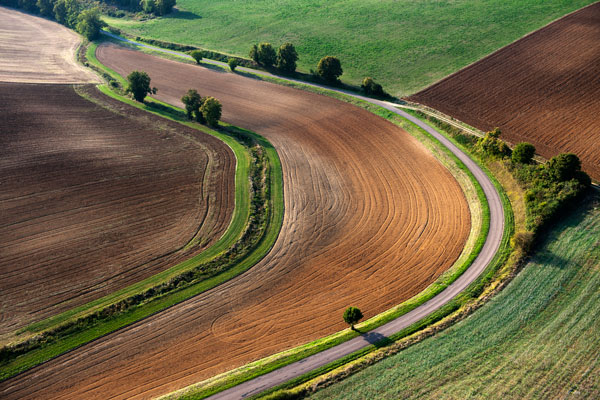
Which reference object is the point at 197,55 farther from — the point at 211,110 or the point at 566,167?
the point at 566,167

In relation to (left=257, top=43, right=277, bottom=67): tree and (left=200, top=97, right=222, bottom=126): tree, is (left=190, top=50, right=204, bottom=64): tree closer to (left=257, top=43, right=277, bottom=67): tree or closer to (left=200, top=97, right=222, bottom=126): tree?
(left=257, top=43, right=277, bottom=67): tree

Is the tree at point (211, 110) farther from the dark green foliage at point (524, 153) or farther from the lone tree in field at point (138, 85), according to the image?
the dark green foliage at point (524, 153)

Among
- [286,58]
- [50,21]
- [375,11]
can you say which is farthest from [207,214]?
[50,21]

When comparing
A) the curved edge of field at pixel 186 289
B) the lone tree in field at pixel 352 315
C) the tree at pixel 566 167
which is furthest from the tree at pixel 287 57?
the lone tree in field at pixel 352 315

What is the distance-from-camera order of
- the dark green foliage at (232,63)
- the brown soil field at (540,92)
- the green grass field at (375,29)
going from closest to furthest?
the brown soil field at (540,92)
the green grass field at (375,29)
the dark green foliage at (232,63)

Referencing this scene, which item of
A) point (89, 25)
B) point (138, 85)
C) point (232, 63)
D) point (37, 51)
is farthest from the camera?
point (89, 25)

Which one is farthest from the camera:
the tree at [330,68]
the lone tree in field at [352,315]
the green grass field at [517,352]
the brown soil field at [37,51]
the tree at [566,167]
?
the brown soil field at [37,51]


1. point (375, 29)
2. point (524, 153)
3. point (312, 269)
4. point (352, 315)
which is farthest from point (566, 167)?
point (375, 29)
